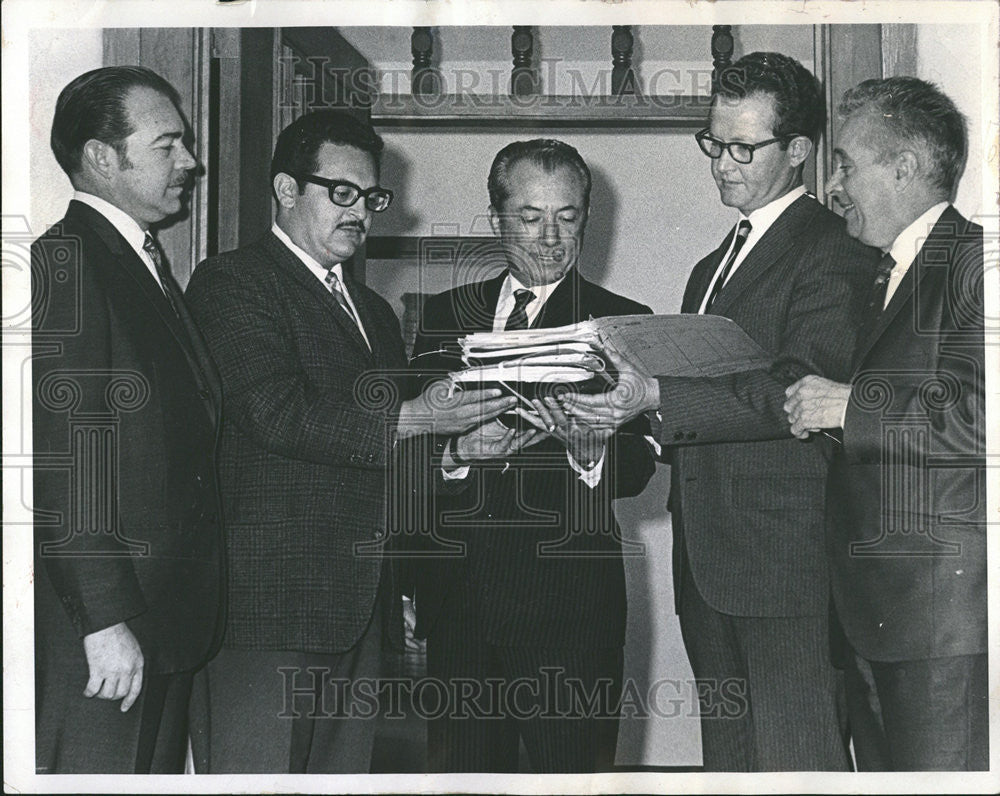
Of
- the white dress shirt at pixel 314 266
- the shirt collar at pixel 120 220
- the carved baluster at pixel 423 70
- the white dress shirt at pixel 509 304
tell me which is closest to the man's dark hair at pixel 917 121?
the white dress shirt at pixel 509 304

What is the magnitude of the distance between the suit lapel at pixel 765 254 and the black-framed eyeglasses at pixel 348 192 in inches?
25.1

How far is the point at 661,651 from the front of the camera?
205 centimetres

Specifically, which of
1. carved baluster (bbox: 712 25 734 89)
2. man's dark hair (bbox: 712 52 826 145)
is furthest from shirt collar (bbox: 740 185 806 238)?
carved baluster (bbox: 712 25 734 89)

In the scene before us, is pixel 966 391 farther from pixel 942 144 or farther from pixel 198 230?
pixel 198 230

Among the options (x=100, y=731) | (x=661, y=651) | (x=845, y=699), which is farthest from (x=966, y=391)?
(x=100, y=731)

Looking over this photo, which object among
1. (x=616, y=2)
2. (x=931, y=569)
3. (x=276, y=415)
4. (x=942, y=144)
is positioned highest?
(x=616, y=2)

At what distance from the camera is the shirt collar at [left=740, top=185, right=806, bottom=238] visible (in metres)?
2.04

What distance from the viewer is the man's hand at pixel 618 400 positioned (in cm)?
201

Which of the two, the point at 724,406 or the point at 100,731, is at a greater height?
the point at 724,406

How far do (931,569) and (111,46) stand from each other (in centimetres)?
177

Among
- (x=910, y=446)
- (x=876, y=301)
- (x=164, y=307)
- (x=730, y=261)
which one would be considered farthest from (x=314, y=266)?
(x=910, y=446)

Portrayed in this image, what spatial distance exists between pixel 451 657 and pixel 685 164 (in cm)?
99

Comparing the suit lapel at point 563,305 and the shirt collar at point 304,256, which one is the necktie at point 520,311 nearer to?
the suit lapel at point 563,305

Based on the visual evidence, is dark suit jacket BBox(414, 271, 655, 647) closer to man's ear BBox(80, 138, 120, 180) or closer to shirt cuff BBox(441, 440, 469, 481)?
shirt cuff BBox(441, 440, 469, 481)
